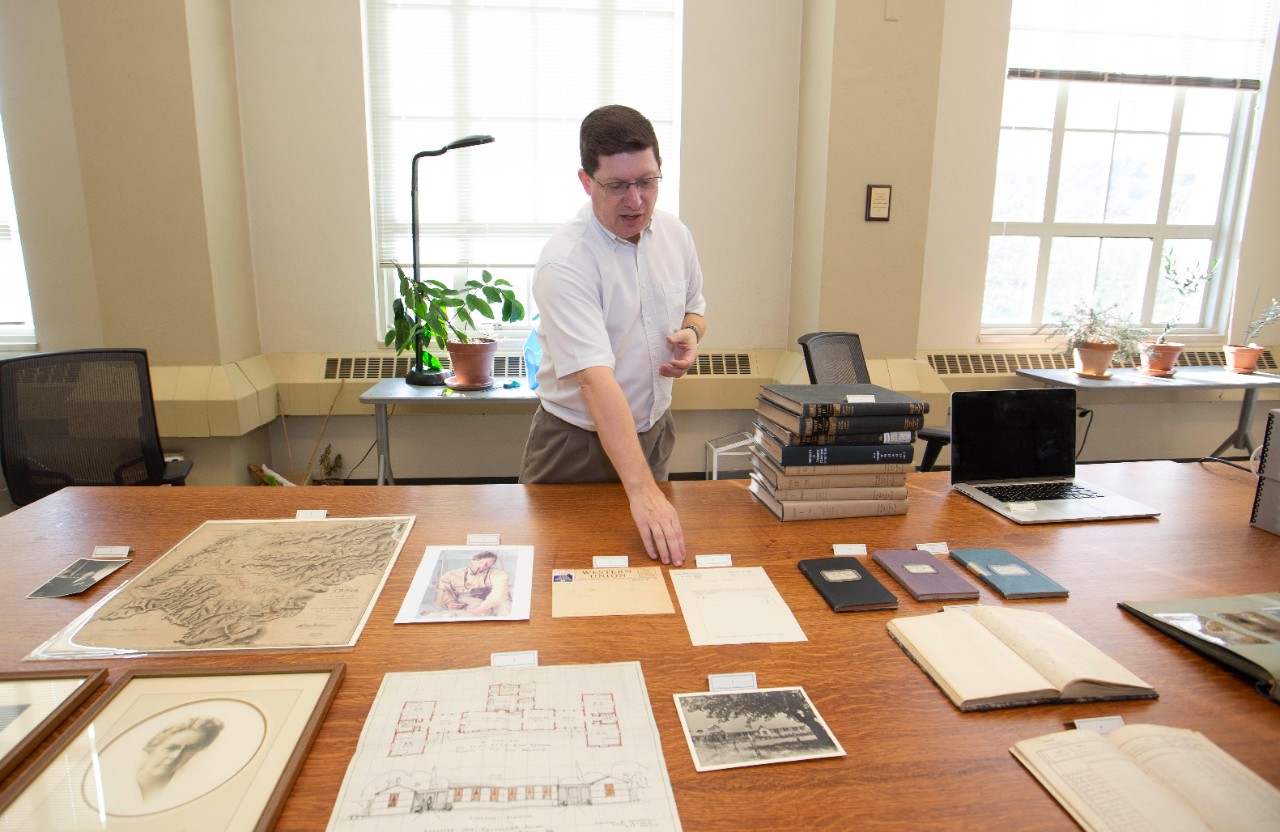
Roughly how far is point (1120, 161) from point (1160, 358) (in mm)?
1315

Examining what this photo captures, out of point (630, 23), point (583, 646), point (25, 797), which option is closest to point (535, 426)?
point (583, 646)

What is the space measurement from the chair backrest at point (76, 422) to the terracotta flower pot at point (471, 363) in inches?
46.1

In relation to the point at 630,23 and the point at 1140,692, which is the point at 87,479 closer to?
the point at 1140,692

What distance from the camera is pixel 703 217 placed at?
3740 mm

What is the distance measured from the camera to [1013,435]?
163 cm

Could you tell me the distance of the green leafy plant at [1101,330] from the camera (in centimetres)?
365

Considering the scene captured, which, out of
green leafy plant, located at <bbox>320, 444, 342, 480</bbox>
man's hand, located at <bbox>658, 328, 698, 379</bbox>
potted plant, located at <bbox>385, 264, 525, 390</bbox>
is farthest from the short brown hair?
green leafy plant, located at <bbox>320, 444, 342, 480</bbox>

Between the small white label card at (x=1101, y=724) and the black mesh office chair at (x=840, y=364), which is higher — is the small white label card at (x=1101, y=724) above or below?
below

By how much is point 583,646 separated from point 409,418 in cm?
309

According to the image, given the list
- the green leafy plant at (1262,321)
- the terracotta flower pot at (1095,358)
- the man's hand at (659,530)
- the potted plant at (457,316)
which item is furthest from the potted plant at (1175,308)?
the man's hand at (659,530)

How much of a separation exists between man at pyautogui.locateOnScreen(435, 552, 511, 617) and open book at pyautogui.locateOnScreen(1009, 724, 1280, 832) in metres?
0.71

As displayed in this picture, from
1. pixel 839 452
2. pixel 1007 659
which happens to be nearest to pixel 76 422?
pixel 839 452

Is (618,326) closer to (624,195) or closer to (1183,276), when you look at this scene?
(624,195)

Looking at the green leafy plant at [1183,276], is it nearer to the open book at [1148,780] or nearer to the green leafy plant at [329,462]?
the open book at [1148,780]
